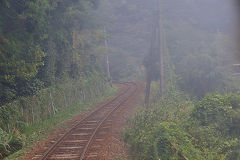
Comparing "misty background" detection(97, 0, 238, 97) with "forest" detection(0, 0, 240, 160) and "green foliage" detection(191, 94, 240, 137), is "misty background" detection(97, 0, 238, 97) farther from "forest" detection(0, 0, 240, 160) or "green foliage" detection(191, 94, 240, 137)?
"green foliage" detection(191, 94, 240, 137)

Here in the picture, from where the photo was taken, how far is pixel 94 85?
2630 cm

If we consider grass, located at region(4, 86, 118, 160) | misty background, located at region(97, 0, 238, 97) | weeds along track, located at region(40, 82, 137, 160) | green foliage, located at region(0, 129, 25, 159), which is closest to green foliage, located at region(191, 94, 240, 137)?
weeds along track, located at region(40, 82, 137, 160)

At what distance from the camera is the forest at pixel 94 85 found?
10133mm

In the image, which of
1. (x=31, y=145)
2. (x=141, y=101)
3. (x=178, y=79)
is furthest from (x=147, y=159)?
(x=178, y=79)

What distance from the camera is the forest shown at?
33.2 feet

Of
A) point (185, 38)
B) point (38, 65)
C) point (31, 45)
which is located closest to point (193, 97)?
point (38, 65)

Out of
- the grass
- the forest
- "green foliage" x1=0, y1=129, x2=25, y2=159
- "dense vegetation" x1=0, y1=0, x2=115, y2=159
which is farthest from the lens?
"dense vegetation" x1=0, y1=0, x2=115, y2=159

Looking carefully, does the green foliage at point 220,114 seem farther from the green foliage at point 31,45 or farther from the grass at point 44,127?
the green foliage at point 31,45

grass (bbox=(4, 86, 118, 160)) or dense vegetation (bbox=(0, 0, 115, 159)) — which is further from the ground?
dense vegetation (bbox=(0, 0, 115, 159))

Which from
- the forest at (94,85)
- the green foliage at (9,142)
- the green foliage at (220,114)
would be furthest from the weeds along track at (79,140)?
the green foliage at (220,114)

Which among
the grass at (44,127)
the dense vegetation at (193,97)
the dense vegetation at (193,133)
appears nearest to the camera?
the dense vegetation at (193,133)

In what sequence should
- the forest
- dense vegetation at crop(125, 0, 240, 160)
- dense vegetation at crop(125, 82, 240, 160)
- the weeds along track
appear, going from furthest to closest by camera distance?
the forest
the weeds along track
dense vegetation at crop(125, 0, 240, 160)
dense vegetation at crop(125, 82, 240, 160)

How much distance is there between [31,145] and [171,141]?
6.38m

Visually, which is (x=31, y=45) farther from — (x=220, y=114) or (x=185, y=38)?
(x=185, y=38)
